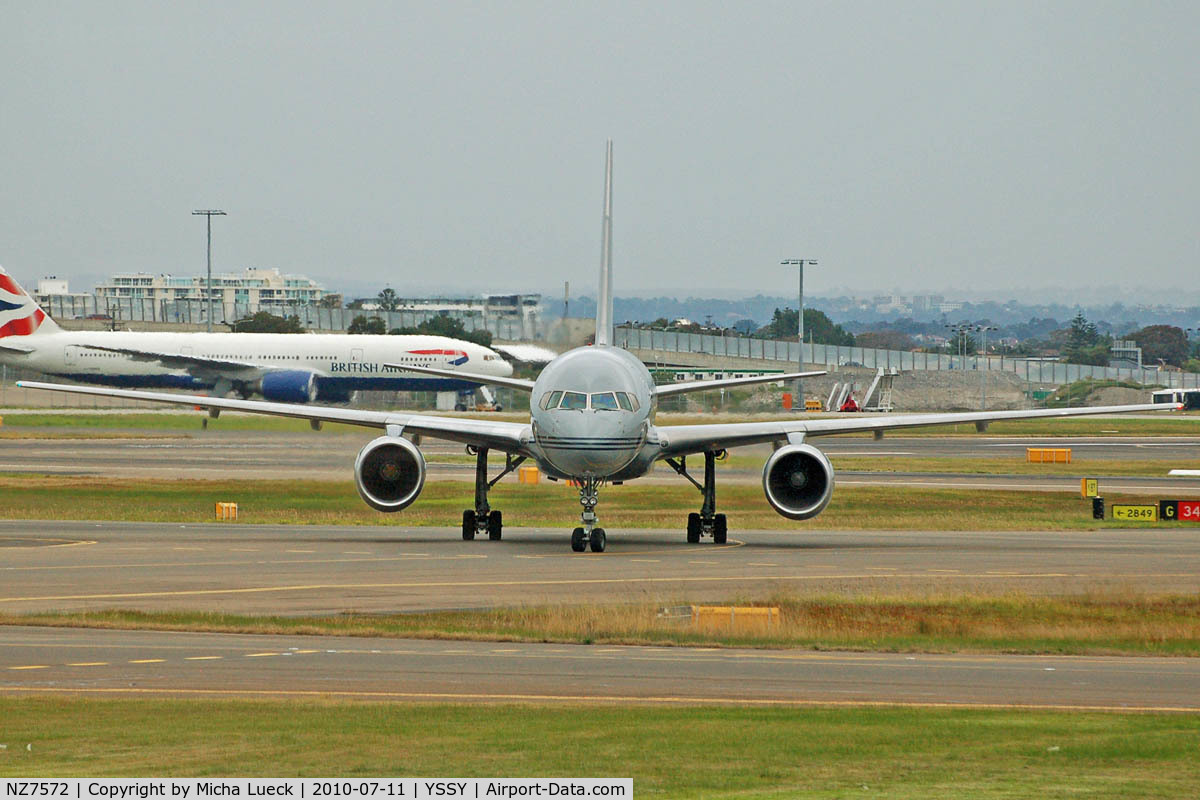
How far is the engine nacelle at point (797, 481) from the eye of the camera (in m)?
38.2

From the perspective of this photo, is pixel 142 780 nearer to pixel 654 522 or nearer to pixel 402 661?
pixel 402 661

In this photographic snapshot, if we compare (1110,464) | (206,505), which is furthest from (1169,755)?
(1110,464)

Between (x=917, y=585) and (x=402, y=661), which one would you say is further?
(x=917, y=585)

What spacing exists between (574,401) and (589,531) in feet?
10.4

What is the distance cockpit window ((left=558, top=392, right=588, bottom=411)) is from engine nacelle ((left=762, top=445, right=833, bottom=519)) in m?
5.38

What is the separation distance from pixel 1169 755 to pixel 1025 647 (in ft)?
30.2

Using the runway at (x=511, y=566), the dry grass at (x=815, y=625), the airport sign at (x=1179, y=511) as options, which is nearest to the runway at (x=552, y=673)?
the dry grass at (x=815, y=625)

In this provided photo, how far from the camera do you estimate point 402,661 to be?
857 inches

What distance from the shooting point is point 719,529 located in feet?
132

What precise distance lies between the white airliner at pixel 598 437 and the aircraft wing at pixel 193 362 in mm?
63968

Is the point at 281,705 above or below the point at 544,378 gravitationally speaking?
below

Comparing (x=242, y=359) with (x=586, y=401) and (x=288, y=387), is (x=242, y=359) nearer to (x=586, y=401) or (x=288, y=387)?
(x=288, y=387)

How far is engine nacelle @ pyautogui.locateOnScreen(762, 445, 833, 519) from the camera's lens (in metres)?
38.2

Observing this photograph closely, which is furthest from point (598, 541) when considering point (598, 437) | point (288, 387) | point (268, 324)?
point (268, 324)
